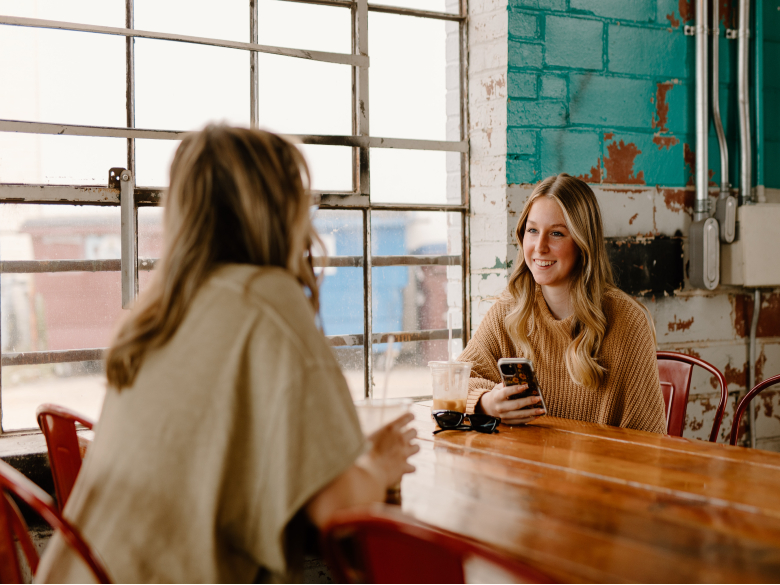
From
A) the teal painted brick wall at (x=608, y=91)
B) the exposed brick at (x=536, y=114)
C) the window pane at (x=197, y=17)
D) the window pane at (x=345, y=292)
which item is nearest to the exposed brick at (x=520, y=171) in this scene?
the teal painted brick wall at (x=608, y=91)

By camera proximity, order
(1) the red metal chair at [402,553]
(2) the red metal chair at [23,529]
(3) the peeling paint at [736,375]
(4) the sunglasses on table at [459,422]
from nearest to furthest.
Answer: (1) the red metal chair at [402,553] < (2) the red metal chair at [23,529] < (4) the sunglasses on table at [459,422] < (3) the peeling paint at [736,375]

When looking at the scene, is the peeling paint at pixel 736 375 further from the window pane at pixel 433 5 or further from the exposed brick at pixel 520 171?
the window pane at pixel 433 5

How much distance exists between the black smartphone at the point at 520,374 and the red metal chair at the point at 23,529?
3.63 feet

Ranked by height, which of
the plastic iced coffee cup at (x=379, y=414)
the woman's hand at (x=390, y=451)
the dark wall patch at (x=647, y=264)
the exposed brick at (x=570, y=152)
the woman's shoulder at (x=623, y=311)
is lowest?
the woman's hand at (x=390, y=451)

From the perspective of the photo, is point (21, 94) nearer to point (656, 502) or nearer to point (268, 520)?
point (268, 520)

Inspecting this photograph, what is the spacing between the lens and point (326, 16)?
250 centimetres

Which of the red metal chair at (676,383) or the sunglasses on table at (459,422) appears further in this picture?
the red metal chair at (676,383)

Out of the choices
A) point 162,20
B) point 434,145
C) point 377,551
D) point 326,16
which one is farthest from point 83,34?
point 377,551

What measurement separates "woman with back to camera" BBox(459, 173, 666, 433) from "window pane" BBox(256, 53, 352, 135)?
2.60 ft

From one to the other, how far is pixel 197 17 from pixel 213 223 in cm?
165

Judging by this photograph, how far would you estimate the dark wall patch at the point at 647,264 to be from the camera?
2.65 metres

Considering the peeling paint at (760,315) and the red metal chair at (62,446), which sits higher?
the peeling paint at (760,315)

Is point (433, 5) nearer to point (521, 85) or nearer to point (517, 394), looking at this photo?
point (521, 85)

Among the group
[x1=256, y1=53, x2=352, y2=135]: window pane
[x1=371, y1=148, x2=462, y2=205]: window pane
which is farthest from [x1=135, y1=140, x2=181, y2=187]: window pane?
[x1=371, y1=148, x2=462, y2=205]: window pane
